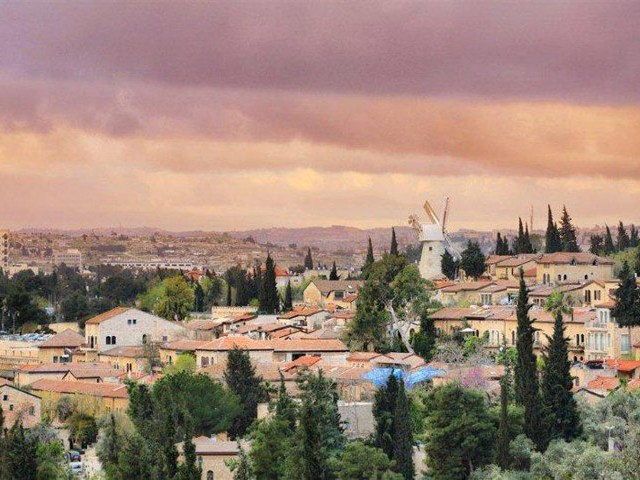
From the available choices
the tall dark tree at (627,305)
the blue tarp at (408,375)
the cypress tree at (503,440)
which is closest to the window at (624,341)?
the tall dark tree at (627,305)

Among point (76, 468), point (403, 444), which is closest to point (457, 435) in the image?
point (403, 444)

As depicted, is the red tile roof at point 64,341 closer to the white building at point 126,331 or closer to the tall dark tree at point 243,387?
the white building at point 126,331

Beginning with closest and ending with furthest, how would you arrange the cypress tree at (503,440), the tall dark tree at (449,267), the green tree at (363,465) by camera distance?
the cypress tree at (503,440)
the green tree at (363,465)
the tall dark tree at (449,267)

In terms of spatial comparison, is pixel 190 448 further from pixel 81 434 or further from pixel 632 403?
pixel 81 434

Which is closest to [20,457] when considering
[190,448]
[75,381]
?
[190,448]

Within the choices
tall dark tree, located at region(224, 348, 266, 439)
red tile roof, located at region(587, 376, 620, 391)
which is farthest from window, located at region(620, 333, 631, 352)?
tall dark tree, located at region(224, 348, 266, 439)

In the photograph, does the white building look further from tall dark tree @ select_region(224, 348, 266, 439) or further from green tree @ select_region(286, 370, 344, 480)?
green tree @ select_region(286, 370, 344, 480)
